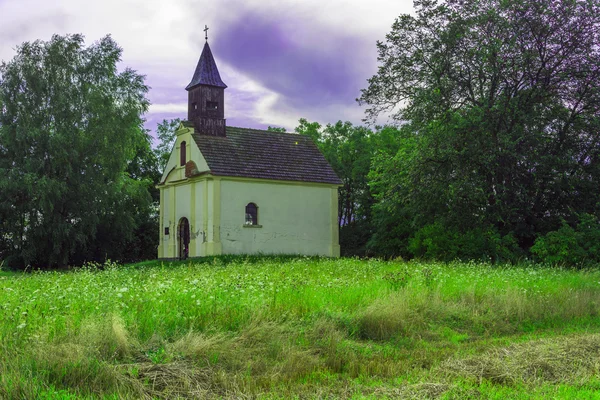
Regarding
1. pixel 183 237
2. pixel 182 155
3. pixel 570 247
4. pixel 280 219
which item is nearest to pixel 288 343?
pixel 570 247

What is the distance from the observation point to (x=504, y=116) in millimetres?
26203

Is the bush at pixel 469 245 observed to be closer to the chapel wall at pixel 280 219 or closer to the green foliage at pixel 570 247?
the green foliage at pixel 570 247

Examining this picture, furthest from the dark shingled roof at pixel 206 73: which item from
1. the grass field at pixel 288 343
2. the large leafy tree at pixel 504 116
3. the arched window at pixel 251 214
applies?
the grass field at pixel 288 343

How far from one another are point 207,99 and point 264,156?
4.68 m

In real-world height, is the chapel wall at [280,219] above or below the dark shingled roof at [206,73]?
below

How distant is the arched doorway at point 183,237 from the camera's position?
3394 cm

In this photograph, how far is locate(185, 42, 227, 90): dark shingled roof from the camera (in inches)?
1377

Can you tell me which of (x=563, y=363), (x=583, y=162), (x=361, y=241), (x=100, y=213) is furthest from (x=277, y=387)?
(x=361, y=241)

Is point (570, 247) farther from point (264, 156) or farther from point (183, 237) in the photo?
point (183, 237)

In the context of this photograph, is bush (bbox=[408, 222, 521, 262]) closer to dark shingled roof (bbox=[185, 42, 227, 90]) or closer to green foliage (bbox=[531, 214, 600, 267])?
green foliage (bbox=[531, 214, 600, 267])

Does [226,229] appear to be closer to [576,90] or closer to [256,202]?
[256,202]

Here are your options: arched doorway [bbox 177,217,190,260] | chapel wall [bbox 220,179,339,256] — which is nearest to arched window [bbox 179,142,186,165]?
arched doorway [bbox 177,217,190,260]

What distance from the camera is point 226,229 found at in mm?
31688

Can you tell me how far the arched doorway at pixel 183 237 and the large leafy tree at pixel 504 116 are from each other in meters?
12.0
